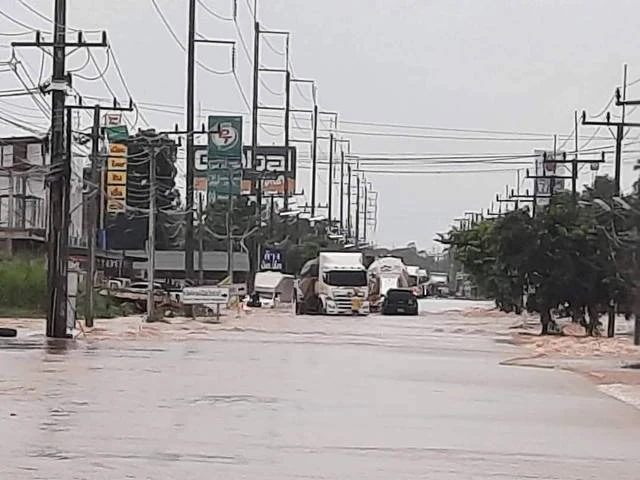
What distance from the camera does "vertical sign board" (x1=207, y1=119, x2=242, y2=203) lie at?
226ft

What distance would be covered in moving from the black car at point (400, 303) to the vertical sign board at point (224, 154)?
43.7 feet

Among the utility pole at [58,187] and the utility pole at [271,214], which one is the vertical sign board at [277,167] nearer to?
the utility pole at [271,214]

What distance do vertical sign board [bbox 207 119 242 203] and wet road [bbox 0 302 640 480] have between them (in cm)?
3433

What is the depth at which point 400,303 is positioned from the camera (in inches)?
3219

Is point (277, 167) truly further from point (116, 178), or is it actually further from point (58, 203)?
point (58, 203)

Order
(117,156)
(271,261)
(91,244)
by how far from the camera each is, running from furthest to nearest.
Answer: (271,261) → (117,156) → (91,244)

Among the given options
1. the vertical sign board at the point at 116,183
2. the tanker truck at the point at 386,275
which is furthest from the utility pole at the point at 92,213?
the tanker truck at the point at 386,275

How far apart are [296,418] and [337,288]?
56716 mm

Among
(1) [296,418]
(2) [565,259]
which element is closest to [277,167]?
(2) [565,259]

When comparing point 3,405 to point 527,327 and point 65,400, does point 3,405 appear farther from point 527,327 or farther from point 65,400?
point 527,327

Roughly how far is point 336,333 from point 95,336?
10.5 metres

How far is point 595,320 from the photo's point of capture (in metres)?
52.6

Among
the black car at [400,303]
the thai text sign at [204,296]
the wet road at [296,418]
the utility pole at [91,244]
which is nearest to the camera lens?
the wet road at [296,418]

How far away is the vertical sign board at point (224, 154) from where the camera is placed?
68812 mm
